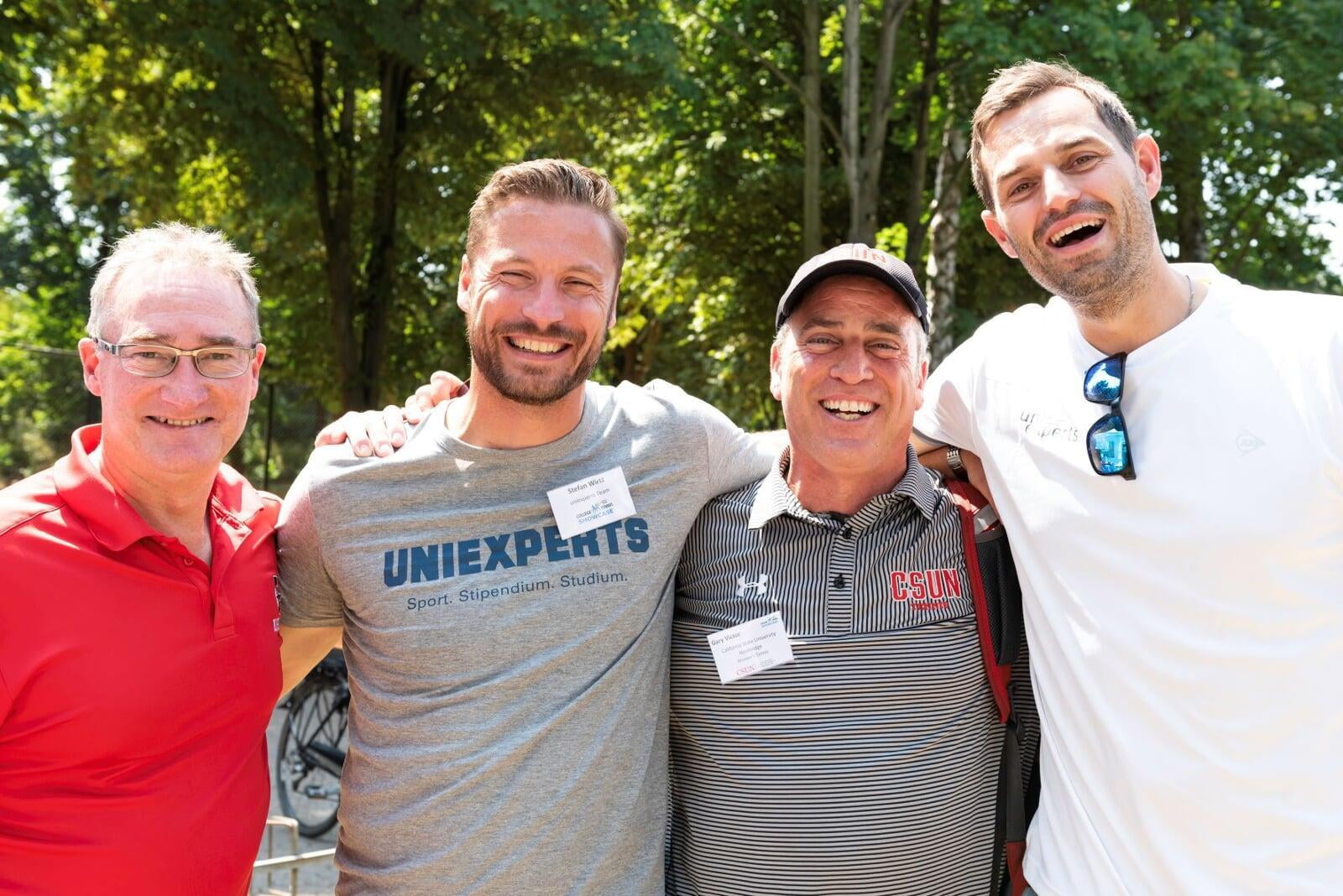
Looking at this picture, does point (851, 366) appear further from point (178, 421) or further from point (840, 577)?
point (178, 421)

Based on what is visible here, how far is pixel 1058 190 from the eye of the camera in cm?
274

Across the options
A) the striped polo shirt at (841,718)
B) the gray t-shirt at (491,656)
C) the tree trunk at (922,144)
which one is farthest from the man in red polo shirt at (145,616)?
the tree trunk at (922,144)

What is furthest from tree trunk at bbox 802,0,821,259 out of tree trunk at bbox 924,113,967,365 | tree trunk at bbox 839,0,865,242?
tree trunk at bbox 924,113,967,365

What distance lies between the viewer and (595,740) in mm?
2695

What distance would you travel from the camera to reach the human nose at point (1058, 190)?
2.73 m

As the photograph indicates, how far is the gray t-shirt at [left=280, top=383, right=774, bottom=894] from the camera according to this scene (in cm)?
263

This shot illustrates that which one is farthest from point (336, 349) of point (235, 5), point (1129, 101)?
point (1129, 101)

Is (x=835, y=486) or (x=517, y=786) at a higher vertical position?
(x=835, y=486)

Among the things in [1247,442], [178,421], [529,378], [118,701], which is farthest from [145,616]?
[1247,442]

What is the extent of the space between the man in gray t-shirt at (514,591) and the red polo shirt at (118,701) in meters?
0.29

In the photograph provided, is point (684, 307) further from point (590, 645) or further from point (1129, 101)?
point (590, 645)

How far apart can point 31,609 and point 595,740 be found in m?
1.24

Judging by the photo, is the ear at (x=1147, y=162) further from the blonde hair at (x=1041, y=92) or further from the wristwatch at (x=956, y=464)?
the wristwatch at (x=956, y=464)

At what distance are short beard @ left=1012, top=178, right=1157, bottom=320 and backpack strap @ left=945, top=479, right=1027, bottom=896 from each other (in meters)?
0.65
